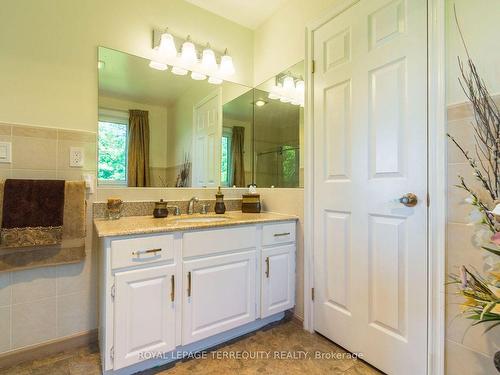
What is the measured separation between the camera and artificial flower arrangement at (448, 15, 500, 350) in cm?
92

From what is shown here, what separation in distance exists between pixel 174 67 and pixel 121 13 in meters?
0.47

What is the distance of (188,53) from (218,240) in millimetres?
1509

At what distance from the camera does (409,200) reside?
1.25m

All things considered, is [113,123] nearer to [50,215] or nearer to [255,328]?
[50,215]

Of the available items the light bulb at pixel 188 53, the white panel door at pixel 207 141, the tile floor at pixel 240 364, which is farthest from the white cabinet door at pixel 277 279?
the light bulb at pixel 188 53

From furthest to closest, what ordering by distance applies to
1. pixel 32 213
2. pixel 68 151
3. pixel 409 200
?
pixel 68 151
pixel 32 213
pixel 409 200

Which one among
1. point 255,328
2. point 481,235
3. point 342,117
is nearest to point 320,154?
point 342,117

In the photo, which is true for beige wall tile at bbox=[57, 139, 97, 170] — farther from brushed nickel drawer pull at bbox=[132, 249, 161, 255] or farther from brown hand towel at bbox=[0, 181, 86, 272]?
brushed nickel drawer pull at bbox=[132, 249, 161, 255]

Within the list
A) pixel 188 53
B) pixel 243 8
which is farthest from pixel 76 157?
pixel 243 8

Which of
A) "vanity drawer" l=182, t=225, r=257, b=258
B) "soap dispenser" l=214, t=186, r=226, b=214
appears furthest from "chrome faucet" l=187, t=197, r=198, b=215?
"vanity drawer" l=182, t=225, r=257, b=258

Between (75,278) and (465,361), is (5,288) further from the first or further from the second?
(465,361)

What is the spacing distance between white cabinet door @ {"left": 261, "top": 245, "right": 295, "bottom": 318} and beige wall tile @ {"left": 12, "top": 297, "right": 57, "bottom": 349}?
1309 mm

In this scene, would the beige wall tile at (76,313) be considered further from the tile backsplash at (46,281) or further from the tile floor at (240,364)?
the tile floor at (240,364)

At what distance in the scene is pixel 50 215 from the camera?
143 centimetres
